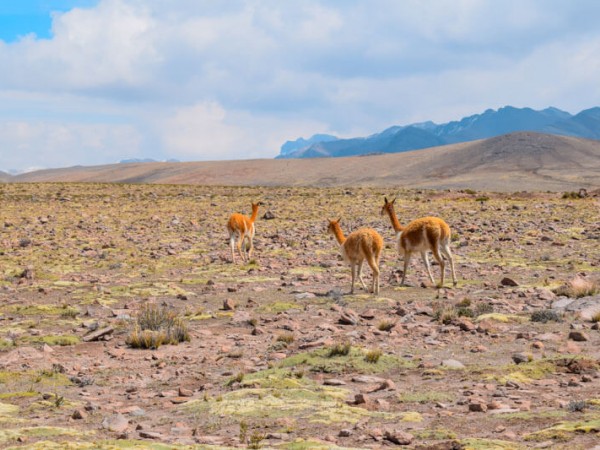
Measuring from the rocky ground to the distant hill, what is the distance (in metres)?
82.3

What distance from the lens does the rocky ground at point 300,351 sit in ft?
20.6

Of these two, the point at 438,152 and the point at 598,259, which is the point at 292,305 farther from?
the point at 438,152

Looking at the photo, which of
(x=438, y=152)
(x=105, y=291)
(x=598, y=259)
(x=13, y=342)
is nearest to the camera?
(x=13, y=342)

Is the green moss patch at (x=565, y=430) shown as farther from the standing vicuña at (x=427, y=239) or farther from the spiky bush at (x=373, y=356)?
the standing vicuña at (x=427, y=239)

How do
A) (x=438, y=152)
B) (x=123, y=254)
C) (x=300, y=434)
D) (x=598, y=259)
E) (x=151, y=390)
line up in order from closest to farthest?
(x=300, y=434) → (x=151, y=390) → (x=598, y=259) → (x=123, y=254) → (x=438, y=152)

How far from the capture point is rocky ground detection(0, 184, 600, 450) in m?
6.28

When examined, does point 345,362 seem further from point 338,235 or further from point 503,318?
point 338,235

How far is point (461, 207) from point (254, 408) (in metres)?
29.4

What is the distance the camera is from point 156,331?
1072cm

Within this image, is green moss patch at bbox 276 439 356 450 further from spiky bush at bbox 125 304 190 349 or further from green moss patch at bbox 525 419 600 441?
spiky bush at bbox 125 304 190 349

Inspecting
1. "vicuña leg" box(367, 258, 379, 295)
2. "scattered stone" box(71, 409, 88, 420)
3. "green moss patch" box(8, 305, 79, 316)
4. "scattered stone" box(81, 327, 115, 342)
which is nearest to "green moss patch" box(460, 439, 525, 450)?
"scattered stone" box(71, 409, 88, 420)

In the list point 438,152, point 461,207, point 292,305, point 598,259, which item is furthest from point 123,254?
point 438,152

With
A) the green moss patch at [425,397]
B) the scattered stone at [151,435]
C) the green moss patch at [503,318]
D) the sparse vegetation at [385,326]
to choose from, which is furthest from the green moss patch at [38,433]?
the green moss patch at [503,318]

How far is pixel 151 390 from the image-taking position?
8203mm
